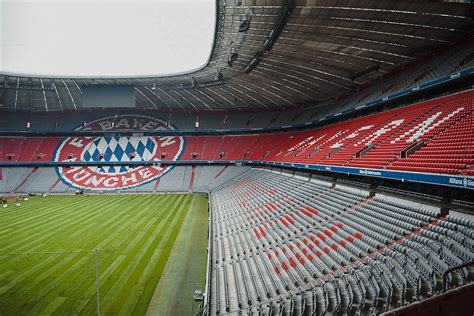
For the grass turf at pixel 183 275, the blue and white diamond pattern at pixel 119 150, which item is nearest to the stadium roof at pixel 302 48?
the blue and white diamond pattern at pixel 119 150

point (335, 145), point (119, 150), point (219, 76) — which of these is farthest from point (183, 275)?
point (119, 150)

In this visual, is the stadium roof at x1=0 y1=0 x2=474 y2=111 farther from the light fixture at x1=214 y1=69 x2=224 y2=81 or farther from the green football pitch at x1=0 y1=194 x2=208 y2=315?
the green football pitch at x1=0 y1=194 x2=208 y2=315

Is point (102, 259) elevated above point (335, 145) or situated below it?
below

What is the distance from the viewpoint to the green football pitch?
11031 mm

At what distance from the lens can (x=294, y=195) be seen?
1933 cm

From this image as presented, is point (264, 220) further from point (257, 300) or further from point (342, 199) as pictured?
point (257, 300)

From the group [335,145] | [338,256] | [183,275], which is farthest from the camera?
[335,145]

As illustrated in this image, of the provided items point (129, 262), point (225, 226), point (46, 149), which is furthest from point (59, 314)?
point (46, 149)

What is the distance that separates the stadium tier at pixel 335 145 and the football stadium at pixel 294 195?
152 millimetres

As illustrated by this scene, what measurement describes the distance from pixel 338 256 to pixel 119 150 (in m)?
38.2

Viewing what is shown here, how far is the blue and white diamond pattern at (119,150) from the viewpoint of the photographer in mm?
41594

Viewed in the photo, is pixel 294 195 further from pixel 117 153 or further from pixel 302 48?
pixel 117 153

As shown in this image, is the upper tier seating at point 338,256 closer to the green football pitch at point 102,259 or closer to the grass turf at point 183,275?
the grass turf at point 183,275

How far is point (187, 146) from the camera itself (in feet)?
143
